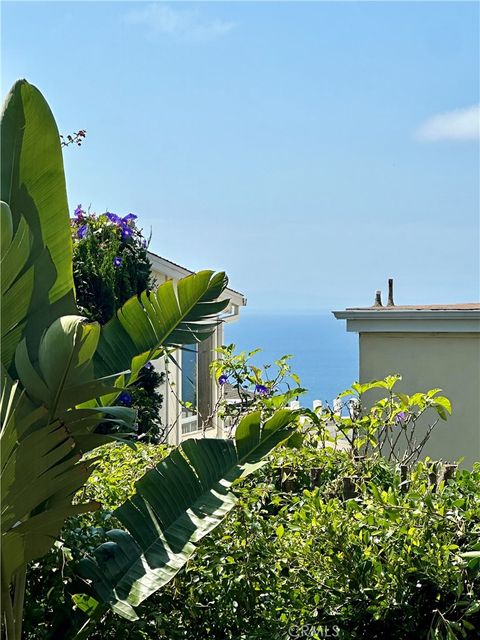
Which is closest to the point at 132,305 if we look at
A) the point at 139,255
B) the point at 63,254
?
the point at 63,254

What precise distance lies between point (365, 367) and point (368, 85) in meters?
4.01

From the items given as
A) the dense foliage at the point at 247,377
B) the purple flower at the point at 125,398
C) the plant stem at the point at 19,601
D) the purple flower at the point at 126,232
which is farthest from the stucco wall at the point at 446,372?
the plant stem at the point at 19,601

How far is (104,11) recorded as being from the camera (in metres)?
4.27

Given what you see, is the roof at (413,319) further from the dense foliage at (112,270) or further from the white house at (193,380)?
the white house at (193,380)

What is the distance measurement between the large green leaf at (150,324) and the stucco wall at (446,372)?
5.92m

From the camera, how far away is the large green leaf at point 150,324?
3.43 m

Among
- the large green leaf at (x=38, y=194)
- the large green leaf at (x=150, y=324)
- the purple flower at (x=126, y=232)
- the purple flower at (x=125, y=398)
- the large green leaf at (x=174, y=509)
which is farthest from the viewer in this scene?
the purple flower at (x=126, y=232)

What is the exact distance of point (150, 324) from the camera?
345 centimetres

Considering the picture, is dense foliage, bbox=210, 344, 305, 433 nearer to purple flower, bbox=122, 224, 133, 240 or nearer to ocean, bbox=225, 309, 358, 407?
ocean, bbox=225, 309, 358, 407

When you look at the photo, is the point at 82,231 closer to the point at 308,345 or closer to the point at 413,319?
the point at 413,319

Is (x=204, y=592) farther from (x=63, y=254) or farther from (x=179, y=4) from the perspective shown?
(x=179, y=4)

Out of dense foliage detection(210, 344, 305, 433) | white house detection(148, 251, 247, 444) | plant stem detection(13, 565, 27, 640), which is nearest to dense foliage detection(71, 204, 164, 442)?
dense foliage detection(210, 344, 305, 433)

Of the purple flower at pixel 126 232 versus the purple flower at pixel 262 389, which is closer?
the purple flower at pixel 262 389

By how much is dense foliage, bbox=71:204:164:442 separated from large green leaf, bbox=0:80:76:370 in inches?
165
